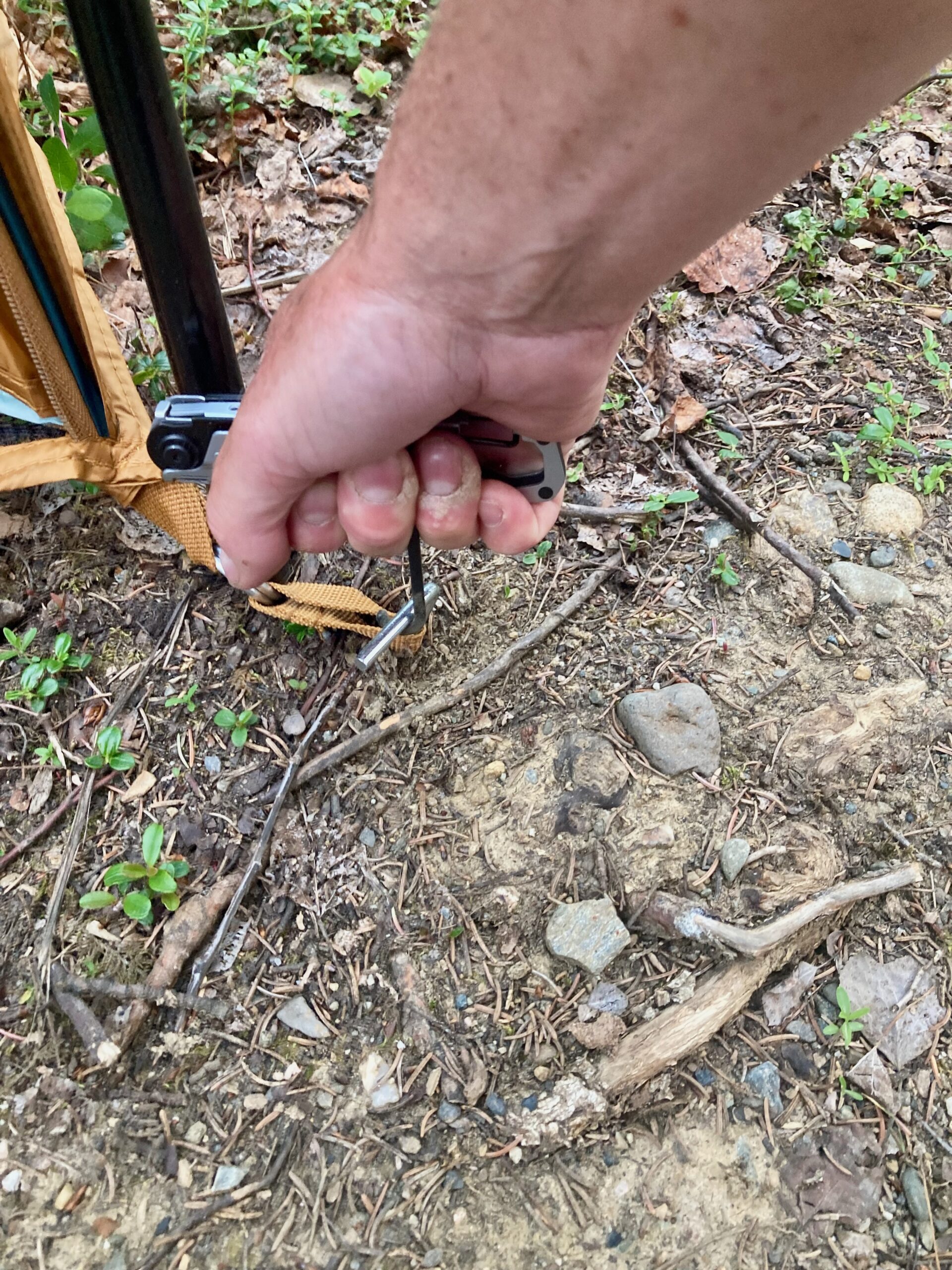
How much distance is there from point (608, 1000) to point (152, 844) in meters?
1.02

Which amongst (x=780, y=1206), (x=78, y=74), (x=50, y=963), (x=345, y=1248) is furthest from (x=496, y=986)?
(x=78, y=74)

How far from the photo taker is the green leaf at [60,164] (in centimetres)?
204

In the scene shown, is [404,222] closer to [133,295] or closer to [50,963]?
[50,963]

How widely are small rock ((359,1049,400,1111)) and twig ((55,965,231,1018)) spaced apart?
11.8 inches

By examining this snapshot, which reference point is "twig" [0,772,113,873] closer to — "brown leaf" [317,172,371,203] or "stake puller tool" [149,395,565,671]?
"stake puller tool" [149,395,565,671]

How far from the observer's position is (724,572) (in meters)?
2.15

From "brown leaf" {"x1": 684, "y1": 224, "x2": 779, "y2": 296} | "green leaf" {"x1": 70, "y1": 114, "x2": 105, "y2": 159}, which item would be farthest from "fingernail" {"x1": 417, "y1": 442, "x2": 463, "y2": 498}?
"brown leaf" {"x1": 684, "y1": 224, "x2": 779, "y2": 296}

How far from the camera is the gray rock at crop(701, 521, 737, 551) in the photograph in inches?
87.8

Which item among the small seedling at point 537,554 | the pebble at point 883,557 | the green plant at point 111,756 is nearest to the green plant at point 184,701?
the green plant at point 111,756

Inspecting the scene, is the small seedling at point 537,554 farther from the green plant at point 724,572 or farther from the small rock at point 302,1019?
the small rock at point 302,1019

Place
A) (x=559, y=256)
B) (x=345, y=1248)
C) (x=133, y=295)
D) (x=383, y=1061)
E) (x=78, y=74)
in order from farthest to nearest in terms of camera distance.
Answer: (x=78, y=74), (x=133, y=295), (x=383, y=1061), (x=345, y=1248), (x=559, y=256)

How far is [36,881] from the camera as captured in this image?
5.60ft

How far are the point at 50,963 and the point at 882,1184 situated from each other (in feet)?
5.50

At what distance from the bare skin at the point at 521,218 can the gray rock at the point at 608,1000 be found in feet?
3.29
